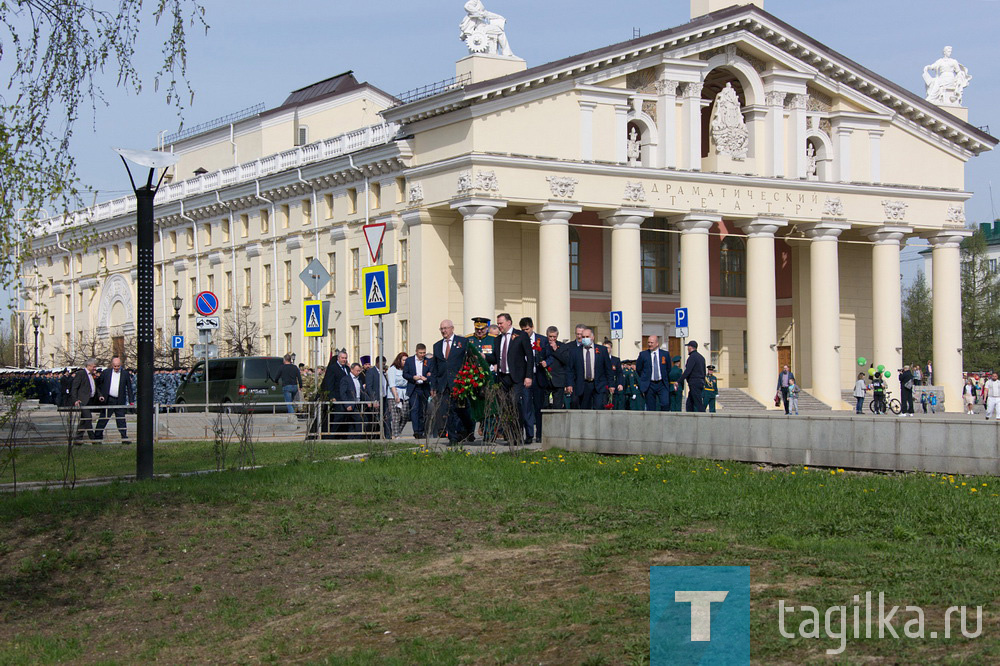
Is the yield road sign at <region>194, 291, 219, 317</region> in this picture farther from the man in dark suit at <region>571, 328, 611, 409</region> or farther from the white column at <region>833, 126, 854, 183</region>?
the white column at <region>833, 126, 854, 183</region>

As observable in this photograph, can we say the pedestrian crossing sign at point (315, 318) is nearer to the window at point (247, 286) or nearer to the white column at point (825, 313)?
the white column at point (825, 313)

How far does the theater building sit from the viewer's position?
49.7m

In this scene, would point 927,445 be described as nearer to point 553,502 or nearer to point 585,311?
point 553,502

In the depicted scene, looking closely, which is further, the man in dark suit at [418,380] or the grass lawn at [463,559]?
the man in dark suit at [418,380]

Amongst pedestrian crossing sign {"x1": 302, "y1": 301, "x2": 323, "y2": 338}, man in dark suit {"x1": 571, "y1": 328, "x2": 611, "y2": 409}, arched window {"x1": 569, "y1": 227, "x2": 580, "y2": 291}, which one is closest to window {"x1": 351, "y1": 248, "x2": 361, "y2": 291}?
arched window {"x1": 569, "y1": 227, "x2": 580, "y2": 291}

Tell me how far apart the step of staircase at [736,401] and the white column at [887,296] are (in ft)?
20.1

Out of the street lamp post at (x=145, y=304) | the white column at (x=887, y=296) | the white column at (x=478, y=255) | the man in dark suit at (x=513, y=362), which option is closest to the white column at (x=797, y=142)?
the white column at (x=887, y=296)

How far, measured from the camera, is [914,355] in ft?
312

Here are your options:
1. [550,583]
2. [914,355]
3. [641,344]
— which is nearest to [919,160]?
[641,344]

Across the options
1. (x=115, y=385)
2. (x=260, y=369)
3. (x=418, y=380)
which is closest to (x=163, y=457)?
(x=418, y=380)

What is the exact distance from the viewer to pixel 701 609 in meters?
9.20

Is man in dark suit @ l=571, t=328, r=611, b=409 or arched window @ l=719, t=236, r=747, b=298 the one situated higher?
arched window @ l=719, t=236, r=747, b=298

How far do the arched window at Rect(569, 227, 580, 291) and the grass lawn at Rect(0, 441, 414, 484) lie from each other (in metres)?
31.8

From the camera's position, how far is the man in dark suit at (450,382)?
70.8ft
